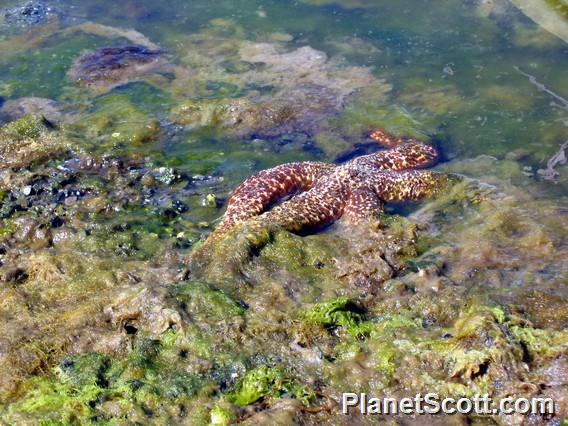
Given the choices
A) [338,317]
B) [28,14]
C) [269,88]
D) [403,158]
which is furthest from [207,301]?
[28,14]

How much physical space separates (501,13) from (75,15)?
11558 mm

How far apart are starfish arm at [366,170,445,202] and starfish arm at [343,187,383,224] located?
229 mm

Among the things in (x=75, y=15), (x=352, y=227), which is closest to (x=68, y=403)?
(x=352, y=227)

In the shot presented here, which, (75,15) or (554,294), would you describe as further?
(75,15)

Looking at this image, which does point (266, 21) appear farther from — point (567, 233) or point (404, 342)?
point (404, 342)

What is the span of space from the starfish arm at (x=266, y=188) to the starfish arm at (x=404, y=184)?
0.93 metres

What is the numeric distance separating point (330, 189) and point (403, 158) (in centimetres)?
196

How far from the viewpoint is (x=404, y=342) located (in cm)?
616

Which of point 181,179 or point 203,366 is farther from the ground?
point 203,366

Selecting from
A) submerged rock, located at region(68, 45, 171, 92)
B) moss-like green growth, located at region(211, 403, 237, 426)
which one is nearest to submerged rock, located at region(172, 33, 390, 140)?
→ submerged rock, located at region(68, 45, 171, 92)

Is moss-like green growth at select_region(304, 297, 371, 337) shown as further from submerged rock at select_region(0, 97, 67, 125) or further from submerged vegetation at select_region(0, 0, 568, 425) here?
submerged rock at select_region(0, 97, 67, 125)

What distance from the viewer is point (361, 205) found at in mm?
9125

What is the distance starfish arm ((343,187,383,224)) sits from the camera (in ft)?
29.4

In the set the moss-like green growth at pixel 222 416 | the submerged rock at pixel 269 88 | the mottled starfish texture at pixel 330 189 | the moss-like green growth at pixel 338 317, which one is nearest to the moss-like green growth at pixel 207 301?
the moss-like green growth at pixel 338 317
